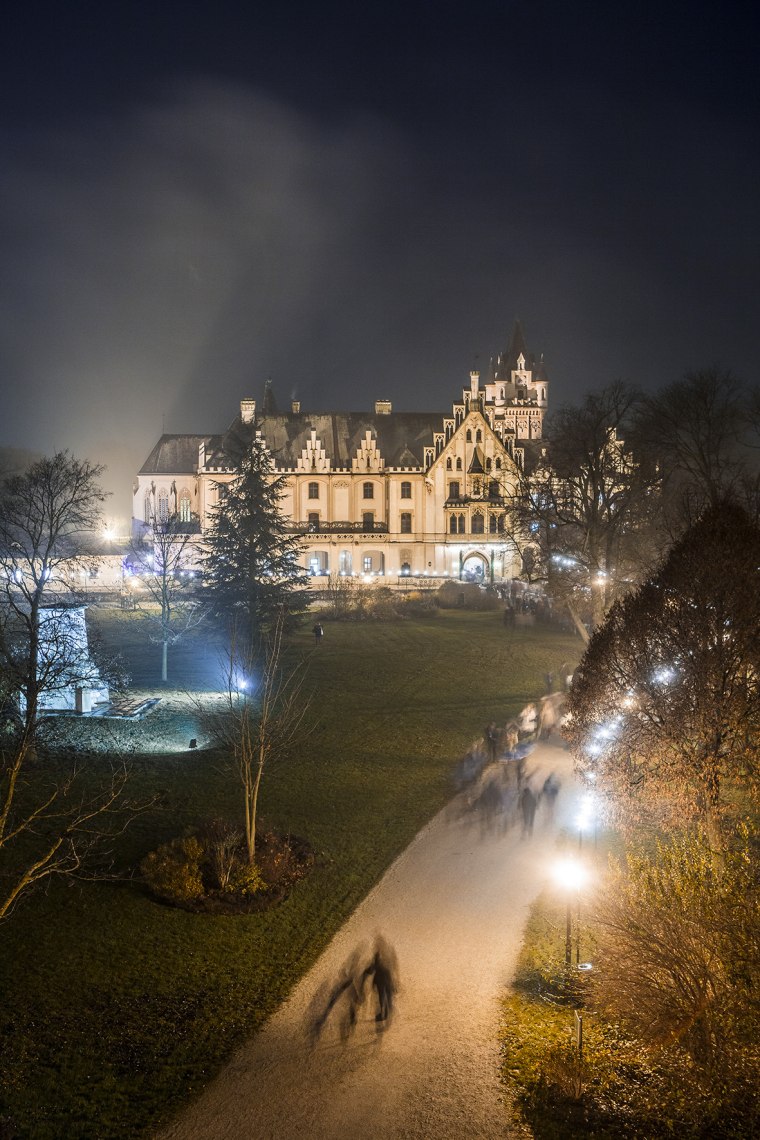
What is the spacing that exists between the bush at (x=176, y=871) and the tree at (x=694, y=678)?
7766 mm

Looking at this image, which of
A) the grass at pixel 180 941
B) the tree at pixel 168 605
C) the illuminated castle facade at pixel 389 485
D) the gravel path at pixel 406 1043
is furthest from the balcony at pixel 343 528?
the gravel path at pixel 406 1043

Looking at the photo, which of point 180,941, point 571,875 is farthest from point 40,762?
point 571,875

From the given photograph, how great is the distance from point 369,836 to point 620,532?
25.4 m

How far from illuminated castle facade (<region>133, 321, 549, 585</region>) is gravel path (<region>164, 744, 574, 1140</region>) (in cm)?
5126

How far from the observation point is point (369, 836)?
1705 centimetres

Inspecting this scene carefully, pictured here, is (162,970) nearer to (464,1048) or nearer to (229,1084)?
(229,1084)

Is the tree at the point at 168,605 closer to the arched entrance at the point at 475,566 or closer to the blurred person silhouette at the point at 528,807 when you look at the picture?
the blurred person silhouette at the point at 528,807

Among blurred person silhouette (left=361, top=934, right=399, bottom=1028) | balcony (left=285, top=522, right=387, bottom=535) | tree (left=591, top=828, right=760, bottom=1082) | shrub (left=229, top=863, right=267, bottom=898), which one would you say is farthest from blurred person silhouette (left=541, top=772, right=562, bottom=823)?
balcony (left=285, top=522, right=387, bottom=535)

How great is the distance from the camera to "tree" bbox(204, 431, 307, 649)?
34.1 metres

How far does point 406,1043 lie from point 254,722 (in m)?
14.7

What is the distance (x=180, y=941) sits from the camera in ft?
41.6

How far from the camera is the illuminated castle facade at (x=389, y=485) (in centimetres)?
6888

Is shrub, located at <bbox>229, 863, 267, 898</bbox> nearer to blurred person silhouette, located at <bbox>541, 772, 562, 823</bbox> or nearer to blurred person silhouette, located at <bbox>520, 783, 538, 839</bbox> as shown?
blurred person silhouette, located at <bbox>520, 783, 538, 839</bbox>

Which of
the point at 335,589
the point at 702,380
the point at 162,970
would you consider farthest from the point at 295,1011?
the point at 335,589
